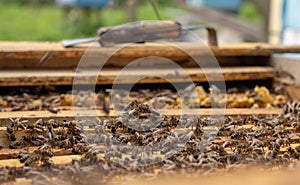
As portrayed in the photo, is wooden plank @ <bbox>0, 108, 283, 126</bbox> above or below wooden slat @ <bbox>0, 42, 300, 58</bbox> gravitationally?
below

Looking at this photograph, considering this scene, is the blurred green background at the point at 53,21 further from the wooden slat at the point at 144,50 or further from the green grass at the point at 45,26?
the wooden slat at the point at 144,50

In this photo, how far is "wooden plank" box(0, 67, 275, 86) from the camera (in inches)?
140

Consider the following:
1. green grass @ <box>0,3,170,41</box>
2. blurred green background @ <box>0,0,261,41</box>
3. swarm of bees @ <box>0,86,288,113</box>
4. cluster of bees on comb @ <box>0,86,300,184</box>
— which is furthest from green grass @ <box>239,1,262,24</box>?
cluster of bees on comb @ <box>0,86,300,184</box>

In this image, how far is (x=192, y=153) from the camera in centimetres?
240

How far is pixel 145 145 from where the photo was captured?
2.53m

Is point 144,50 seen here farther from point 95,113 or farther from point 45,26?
point 45,26

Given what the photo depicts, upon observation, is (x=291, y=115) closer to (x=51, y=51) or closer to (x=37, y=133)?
(x=37, y=133)

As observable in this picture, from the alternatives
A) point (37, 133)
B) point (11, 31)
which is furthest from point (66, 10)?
point (37, 133)

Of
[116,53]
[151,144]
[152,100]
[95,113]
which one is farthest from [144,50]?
[151,144]

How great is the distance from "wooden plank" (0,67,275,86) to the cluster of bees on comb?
331mm

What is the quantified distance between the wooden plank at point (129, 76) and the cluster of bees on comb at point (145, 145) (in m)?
0.33

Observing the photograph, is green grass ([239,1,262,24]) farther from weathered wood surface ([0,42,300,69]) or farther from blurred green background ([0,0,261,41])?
weathered wood surface ([0,42,300,69])

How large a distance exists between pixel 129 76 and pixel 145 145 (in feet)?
3.93

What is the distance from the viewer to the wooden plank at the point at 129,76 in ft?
11.7
